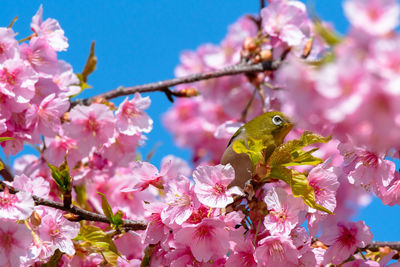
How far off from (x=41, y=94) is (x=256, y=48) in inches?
68.5

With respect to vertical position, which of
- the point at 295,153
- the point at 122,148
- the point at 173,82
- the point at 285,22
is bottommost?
the point at 295,153

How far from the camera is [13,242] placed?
233 centimetres

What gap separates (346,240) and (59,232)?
138 cm

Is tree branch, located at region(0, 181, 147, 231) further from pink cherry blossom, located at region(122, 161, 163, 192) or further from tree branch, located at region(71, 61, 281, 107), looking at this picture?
tree branch, located at region(71, 61, 281, 107)

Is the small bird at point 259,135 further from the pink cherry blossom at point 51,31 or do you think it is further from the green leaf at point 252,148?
the pink cherry blossom at point 51,31

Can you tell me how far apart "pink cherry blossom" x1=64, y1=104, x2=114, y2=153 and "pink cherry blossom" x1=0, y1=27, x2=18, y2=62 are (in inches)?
20.7

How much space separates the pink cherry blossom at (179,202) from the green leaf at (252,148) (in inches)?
10.9

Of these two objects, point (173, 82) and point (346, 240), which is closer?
point (346, 240)

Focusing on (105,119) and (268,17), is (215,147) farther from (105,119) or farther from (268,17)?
(105,119)

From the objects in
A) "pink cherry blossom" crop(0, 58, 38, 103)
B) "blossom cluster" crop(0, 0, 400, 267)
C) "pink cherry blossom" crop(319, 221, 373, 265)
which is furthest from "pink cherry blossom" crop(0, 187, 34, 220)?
"pink cherry blossom" crop(319, 221, 373, 265)

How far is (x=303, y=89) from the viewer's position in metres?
1.18

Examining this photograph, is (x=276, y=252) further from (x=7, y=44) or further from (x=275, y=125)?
(x=7, y=44)

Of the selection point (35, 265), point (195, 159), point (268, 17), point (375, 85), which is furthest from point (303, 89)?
point (195, 159)

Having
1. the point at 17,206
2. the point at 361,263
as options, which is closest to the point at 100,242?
the point at 17,206
